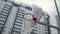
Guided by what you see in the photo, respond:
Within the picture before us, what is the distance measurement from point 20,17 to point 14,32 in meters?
0.28

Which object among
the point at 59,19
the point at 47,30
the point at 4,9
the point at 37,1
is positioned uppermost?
the point at 37,1

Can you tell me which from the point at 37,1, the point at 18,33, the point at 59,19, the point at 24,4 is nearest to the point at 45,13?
the point at 37,1

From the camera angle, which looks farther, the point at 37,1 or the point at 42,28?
the point at 37,1

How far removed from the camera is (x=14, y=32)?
94 centimetres

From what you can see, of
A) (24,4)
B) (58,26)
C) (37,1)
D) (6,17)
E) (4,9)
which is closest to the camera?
(58,26)

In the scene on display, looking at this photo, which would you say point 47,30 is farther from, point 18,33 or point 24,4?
point 24,4

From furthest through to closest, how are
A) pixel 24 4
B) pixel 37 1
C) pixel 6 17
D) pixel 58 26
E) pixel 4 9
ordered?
1. pixel 24 4
2. pixel 37 1
3. pixel 4 9
4. pixel 6 17
5. pixel 58 26

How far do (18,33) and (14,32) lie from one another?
1.4 inches

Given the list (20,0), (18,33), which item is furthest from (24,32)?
(20,0)

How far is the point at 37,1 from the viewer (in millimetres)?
1418

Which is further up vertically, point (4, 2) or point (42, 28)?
point (4, 2)

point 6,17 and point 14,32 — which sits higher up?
point 6,17

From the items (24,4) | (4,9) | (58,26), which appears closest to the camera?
(58,26)

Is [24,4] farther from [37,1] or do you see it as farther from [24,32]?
[24,32]
